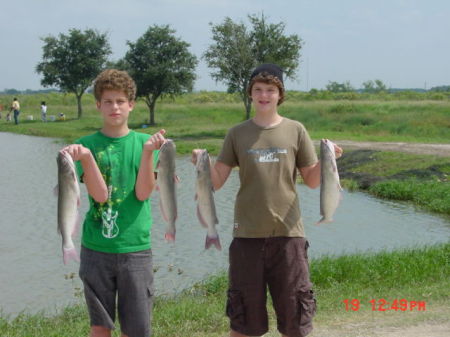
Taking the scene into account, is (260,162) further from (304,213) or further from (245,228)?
(304,213)

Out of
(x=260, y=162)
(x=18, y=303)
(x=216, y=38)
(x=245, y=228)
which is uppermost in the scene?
(x=216, y=38)

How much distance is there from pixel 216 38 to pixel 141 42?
29.5 feet

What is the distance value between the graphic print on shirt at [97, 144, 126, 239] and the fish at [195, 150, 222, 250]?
1.66 feet

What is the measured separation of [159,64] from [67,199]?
39.8 meters

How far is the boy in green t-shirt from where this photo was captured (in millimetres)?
3910

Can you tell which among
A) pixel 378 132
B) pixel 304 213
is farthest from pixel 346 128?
pixel 304 213

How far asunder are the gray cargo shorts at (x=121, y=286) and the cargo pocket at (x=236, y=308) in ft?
2.07

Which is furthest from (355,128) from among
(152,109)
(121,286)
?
(121,286)

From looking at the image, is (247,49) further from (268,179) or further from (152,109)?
(268,179)

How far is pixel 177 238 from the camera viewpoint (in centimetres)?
1093

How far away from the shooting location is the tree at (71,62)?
4903 cm

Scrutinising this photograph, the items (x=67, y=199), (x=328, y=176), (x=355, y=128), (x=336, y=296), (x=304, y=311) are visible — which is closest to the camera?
(x=67, y=199)

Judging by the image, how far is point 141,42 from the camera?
1698 inches
